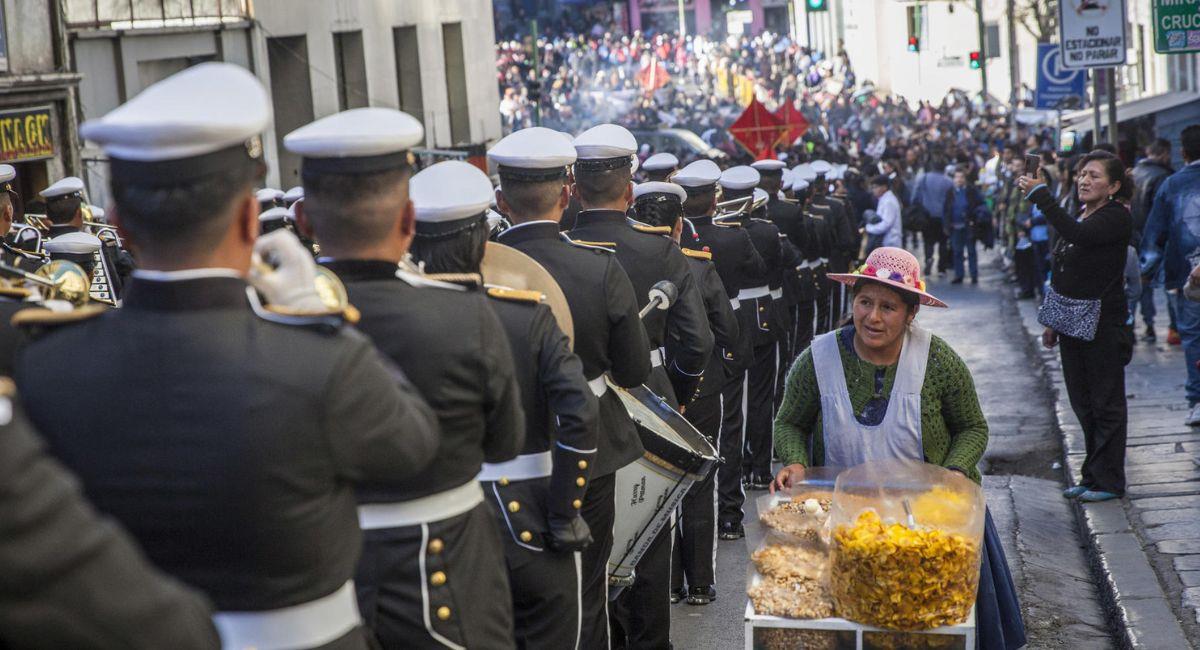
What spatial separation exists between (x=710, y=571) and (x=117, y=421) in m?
5.22

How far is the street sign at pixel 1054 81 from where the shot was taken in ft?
56.3

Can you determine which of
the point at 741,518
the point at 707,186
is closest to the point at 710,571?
the point at 741,518

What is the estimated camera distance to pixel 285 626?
2.81 metres

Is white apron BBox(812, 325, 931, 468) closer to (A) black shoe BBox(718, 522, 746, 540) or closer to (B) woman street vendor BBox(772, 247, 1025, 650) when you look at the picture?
(B) woman street vendor BBox(772, 247, 1025, 650)

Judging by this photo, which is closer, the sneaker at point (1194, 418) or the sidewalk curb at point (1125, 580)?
the sidewalk curb at point (1125, 580)

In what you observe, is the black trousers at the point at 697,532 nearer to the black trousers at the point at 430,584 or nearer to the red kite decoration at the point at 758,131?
the black trousers at the point at 430,584

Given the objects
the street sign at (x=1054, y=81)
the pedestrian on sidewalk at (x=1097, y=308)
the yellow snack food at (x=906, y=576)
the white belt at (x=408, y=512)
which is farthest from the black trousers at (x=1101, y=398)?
the street sign at (x=1054, y=81)

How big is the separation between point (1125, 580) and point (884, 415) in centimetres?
287

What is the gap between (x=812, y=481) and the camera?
16.2ft

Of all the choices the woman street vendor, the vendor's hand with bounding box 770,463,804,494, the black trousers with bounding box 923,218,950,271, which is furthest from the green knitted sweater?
the black trousers with bounding box 923,218,950,271

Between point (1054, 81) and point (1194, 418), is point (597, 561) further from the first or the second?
point (1054, 81)

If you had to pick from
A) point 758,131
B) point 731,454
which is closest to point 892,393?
point 731,454

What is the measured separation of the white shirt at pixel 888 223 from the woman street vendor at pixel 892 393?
15.6m

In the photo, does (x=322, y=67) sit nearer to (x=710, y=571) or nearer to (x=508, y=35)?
(x=710, y=571)
